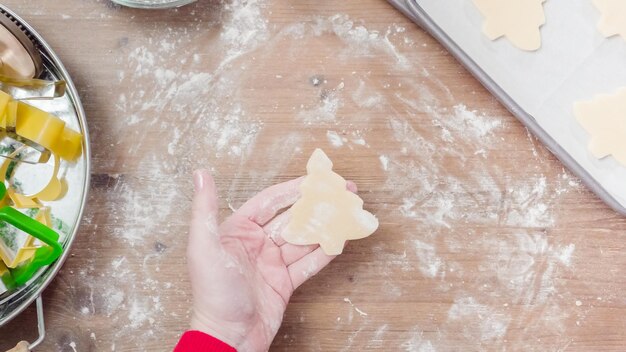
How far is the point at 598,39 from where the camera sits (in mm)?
800

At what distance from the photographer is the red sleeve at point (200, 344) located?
0.77 m

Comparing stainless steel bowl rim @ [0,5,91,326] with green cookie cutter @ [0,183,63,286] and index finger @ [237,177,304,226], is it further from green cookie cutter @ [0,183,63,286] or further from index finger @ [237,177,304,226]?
index finger @ [237,177,304,226]

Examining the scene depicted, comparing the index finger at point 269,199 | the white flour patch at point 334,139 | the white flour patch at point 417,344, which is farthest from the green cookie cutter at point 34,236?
the white flour patch at point 417,344

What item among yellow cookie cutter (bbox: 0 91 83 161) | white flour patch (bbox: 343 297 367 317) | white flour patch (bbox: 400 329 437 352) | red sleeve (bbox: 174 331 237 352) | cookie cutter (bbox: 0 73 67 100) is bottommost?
white flour patch (bbox: 400 329 437 352)

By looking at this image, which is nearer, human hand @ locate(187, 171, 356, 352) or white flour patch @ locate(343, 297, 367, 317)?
human hand @ locate(187, 171, 356, 352)

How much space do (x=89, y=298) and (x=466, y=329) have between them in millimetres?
563

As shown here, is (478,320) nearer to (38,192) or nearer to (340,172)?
(340,172)

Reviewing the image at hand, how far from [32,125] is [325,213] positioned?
0.41 metres

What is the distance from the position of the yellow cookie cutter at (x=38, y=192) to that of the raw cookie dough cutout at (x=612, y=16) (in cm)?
76

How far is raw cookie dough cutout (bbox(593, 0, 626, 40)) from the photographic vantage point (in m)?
0.78

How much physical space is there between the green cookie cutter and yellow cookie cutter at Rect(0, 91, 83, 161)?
81mm

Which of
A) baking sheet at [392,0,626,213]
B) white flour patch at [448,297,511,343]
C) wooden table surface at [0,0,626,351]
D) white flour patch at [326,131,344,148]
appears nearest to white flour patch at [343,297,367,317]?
wooden table surface at [0,0,626,351]

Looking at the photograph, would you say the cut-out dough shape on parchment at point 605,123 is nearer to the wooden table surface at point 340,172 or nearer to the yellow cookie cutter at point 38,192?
the wooden table surface at point 340,172

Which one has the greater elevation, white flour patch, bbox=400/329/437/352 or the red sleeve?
the red sleeve
